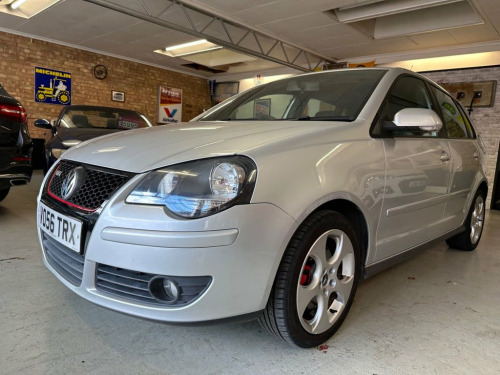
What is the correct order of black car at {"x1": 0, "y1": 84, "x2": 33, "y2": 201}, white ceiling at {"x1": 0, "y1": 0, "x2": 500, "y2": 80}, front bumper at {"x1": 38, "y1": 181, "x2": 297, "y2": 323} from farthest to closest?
white ceiling at {"x1": 0, "y1": 0, "x2": 500, "y2": 80}
black car at {"x1": 0, "y1": 84, "x2": 33, "y2": 201}
front bumper at {"x1": 38, "y1": 181, "x2": 297, "y2": 323}

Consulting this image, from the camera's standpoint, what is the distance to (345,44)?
293 inches

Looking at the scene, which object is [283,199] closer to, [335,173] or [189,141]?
[335,173]

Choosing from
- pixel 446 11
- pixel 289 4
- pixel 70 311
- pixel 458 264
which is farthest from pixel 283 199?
pixel 446 11

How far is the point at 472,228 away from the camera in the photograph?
2965mm

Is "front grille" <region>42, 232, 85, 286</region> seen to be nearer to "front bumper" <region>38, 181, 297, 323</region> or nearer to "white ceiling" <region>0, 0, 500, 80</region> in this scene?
"front bumper" <region>38, 181, 297, 323</region>

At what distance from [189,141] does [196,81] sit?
10.6 meters

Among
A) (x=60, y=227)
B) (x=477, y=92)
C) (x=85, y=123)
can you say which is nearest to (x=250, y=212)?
(x=60, y=227)

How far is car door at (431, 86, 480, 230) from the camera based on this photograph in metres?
2.27

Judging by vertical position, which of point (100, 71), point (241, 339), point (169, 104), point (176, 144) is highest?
point (100, 71)

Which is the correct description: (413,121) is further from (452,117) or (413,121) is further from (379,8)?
(379,8)

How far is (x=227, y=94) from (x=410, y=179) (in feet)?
33.2

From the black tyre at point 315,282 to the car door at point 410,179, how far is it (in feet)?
0.83

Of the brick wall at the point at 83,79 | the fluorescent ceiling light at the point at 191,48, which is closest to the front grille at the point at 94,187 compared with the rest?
the fluorescent ceiling light at the point at 191,48

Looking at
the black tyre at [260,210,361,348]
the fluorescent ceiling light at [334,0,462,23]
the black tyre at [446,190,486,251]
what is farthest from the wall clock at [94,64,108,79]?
the black tyre at [260,210,361,348]
